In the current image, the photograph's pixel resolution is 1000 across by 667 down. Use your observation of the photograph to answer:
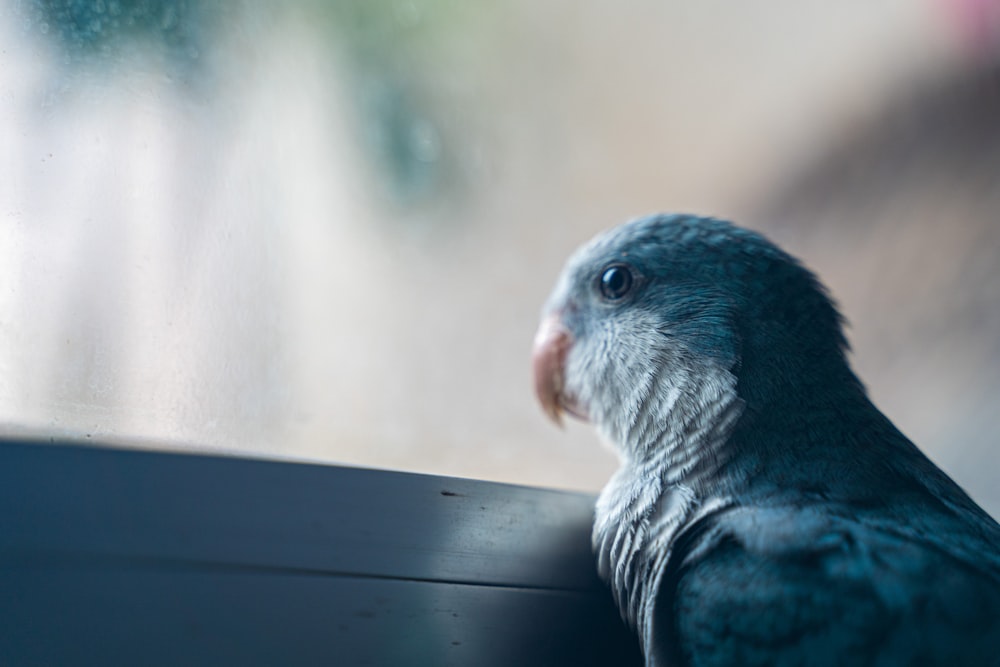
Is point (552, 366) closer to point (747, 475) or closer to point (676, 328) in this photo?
point (676, 328)

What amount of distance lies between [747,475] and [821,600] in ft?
0.71

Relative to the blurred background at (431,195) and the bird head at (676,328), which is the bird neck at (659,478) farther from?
the blurred background at (431,195)

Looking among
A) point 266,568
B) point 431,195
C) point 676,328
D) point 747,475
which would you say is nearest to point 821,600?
point 747,475

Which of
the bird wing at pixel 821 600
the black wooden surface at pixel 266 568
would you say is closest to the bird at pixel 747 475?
the bird wing at pixel 821 600

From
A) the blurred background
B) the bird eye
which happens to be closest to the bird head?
the bird eye

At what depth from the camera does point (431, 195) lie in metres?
1.35

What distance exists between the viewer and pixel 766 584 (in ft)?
2.45

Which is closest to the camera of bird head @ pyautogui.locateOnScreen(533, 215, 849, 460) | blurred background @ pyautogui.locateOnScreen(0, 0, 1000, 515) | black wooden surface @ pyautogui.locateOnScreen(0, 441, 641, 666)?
black wooden surface @ pyautogui.locateOnScreen(0, 441, 641, 666)

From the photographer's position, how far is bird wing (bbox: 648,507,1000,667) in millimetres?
695

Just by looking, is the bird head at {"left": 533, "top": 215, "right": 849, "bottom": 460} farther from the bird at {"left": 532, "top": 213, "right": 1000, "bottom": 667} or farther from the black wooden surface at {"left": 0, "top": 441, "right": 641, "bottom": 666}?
the black wooden surface at {"left": 0, "top": 441, "right": 641, "bottom": 666}

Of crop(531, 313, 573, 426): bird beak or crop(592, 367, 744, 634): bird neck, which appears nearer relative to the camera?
crop(592, 367, 744, 634): bird neck

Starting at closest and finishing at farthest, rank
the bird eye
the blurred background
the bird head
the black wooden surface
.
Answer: the black wooden surface → the blurred background → the bird head → the bird eye

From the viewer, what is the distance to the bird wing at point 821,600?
70 centimetres

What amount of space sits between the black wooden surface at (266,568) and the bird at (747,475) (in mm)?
153
